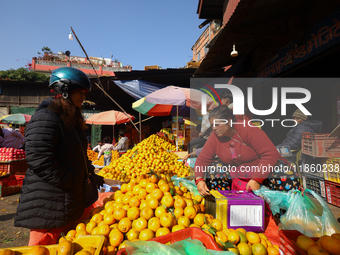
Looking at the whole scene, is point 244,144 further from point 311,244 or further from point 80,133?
point 80,133

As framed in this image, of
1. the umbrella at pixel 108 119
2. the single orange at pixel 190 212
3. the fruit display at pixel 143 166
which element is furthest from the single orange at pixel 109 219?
the umbrella at pixel 108 119

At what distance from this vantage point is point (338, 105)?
5.33 m

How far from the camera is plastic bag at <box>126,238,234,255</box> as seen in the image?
1.13 metres

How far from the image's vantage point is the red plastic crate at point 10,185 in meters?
5.14

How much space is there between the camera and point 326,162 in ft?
14.7

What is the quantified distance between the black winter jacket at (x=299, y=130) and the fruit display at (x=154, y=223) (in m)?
4.24

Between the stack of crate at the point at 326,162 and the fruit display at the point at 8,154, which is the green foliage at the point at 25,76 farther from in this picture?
the stack of crate at the point at 326,162

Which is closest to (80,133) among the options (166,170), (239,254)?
(239,254)

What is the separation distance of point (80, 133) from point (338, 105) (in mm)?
7078

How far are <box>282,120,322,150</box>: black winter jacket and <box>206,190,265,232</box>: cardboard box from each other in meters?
4.05

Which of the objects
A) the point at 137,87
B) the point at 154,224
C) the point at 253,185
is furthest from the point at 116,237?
the point at 137,87

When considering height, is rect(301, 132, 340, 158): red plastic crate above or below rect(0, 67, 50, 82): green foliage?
below

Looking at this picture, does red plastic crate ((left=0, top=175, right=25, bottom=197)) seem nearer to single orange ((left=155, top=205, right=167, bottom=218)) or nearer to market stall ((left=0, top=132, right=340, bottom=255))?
market stall ((left=0, top=132, right=340, bottom=255))

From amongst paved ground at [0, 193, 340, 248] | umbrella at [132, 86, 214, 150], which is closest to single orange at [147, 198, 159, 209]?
paved ground at [0, 193, 340, 248]
